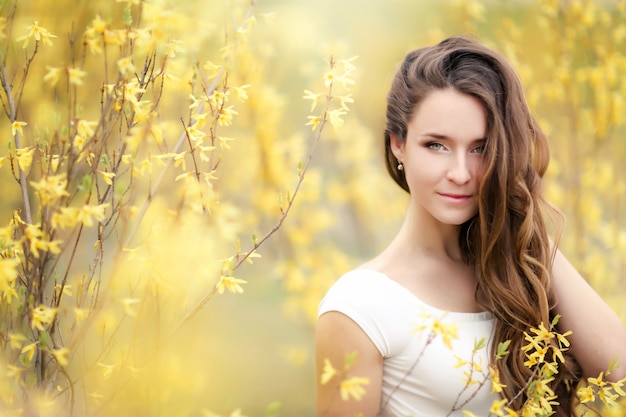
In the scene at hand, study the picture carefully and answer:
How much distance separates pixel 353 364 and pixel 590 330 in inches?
18.2

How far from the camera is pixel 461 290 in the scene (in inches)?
62.7

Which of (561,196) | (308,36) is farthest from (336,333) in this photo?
(308,36)

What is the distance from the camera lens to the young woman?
4.75 ft

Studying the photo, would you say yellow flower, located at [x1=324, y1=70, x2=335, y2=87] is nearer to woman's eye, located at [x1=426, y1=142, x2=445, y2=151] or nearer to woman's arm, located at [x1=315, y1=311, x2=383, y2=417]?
woman's eye, located at [x1=426, y1=142, x2=445, y2=151]

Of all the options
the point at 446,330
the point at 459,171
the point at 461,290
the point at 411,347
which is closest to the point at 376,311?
the point at 411,347

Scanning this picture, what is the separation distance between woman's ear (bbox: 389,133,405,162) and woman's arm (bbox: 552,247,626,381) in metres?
0.41

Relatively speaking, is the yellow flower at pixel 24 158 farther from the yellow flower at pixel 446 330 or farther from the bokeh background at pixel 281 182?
the yellow flower at pixel 446 330

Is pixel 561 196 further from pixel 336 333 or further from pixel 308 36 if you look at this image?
pixel 336 333

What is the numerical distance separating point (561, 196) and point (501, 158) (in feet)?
6.34

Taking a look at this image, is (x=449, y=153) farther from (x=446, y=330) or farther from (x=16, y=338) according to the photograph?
(x=16, y=338)

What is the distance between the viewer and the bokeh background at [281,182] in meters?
1.18

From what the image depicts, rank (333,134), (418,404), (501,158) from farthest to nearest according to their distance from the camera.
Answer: (333,134) → (418,404) → (501,158)

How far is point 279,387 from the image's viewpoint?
4.20 m

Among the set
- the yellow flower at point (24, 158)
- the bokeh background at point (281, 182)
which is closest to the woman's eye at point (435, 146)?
the bokeh background at point (281, 182)
